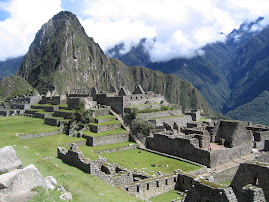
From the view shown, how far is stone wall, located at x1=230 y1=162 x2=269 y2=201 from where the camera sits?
974cm

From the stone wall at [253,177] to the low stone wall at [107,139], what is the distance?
66.6 ft

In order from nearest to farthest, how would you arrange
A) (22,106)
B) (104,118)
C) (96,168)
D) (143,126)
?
1. (96,168)
2. (143,126)
3. (104,118)
4. (22,106)

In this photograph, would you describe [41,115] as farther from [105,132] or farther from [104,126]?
[105,132]

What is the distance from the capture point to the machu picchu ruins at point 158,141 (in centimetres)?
1023

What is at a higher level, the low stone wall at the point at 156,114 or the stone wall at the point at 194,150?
the low stone wall at the point at 156,114

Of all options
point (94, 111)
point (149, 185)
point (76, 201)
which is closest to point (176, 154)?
point (149, 185)

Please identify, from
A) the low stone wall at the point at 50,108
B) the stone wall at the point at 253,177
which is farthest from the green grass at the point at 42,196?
the low stone wall at the point at 50,108

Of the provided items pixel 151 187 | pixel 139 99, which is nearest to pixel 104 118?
pixel 139 99

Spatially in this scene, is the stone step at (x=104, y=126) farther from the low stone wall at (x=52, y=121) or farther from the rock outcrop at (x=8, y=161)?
the rock outcrop at (x=8, y=161)

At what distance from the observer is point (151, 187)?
14008 millimetres

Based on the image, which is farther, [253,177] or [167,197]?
[167,197]

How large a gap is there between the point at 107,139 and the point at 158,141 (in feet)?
21.2

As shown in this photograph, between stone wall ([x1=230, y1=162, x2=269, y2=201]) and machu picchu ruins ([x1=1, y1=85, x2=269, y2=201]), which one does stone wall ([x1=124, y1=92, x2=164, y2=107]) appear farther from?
stone wall ([x1=230, y1=162, x2=269, y2=201])

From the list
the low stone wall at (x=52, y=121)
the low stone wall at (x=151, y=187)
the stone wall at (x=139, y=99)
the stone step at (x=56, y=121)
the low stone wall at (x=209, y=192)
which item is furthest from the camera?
the stone wall at (x=139, y=99)
